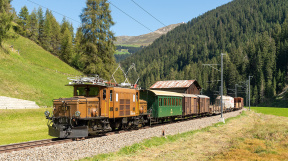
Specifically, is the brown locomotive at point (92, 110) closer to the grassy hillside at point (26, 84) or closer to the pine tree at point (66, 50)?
the grassy hillside at point (26, 84)

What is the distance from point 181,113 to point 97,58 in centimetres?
2387

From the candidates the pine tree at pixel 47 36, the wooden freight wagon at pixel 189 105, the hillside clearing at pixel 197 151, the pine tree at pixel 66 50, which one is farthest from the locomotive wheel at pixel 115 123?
the pine tree at pixel 47 36

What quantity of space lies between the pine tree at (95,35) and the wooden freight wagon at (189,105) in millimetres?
20979

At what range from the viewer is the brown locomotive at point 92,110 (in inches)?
651

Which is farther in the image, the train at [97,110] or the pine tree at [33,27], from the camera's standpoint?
the pine tree at [33,27]

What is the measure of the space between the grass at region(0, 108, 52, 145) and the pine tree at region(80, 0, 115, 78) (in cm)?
2030

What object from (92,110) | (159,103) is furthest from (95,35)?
(92,110)

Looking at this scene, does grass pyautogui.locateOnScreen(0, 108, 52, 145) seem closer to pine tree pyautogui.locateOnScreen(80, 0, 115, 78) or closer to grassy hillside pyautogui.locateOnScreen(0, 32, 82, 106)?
grassy hillside pyautogui.locateOnScreen(0, 32, 82, 106)

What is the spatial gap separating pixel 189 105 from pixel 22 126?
2180 centimetres

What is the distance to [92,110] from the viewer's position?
1761cm

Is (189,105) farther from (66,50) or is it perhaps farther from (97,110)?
(66,50)

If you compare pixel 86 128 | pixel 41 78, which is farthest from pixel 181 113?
pixel 41 78

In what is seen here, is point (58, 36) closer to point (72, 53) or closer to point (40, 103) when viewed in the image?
point (72, 53)

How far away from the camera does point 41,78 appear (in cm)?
5103
